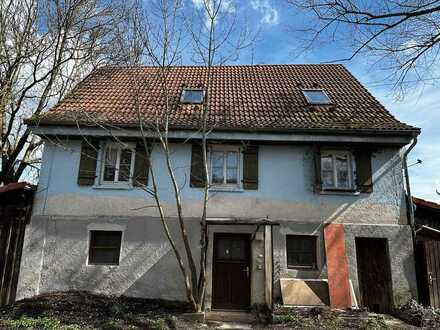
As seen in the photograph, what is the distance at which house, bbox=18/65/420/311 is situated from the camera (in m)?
9.44

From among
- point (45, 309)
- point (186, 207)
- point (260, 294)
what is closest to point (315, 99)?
point (186, 207)

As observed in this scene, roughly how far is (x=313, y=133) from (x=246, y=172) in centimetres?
225

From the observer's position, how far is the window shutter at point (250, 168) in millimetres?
10009

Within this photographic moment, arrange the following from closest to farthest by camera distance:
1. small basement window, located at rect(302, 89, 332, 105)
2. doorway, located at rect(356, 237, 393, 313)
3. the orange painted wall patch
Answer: the orange painted wall patch
doorway, located at rect(356, 237, 393, 313)
small basement window, located at rect(302, 89, 332, 105)

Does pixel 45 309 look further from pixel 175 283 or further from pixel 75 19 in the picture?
pixel 75 19

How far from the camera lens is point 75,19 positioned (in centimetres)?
1252

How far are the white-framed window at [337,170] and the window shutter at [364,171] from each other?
163 mm

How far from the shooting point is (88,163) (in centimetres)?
1019

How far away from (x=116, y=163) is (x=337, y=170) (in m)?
6.66

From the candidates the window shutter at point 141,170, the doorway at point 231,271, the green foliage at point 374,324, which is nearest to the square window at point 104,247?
the window shutter at point 141,170

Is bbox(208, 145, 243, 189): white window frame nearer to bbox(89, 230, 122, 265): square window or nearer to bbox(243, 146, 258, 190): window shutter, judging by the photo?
bbox(243, 146, 258, 190): window shutter

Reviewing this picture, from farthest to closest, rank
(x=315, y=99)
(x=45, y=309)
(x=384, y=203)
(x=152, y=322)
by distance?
(x=315, y=99)
(x=384, y=203)
(x=45, y=309)
(x=152, y=322)

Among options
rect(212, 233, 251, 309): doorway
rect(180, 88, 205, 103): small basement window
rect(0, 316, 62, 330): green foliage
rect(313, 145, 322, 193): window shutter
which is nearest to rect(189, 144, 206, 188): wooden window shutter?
rect(212, 233, 251, 309): doorway

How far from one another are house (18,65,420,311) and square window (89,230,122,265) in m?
0.03
